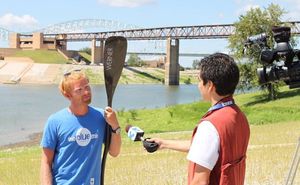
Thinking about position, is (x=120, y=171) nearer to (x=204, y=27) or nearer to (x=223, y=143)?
(x=223, y=143)

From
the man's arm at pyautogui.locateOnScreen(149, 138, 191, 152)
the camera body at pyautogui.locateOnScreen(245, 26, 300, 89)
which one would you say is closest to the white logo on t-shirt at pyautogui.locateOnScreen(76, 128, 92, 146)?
the man's arm at pyautogui.locateOnScreen(149, 138, 191, 152)

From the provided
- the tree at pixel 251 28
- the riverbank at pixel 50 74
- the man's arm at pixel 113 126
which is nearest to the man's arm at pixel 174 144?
the man's arm at pixel 113 126

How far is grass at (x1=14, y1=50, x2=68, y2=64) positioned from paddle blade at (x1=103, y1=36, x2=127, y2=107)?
530ft

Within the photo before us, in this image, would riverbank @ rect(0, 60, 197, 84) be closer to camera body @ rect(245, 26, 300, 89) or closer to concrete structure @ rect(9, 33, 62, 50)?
concrete structure @ rect(9, 33, 62, 50)

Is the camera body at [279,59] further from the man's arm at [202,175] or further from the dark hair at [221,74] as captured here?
the man's arm at [202,175]

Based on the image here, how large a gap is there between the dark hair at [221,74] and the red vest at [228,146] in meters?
0.10

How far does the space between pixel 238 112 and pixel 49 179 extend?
195 cm

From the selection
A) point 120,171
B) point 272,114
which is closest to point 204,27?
point 272,114

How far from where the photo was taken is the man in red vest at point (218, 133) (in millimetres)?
3717

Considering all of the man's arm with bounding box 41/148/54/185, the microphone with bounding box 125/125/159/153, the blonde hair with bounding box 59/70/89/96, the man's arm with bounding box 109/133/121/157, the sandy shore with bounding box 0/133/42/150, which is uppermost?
the blonde hair with bounding box 59/70/89/96

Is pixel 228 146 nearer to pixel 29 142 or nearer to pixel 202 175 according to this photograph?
pixel 202 175

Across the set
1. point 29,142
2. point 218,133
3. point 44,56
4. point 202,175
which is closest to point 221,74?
point 218,133

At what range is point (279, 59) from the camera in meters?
5.66

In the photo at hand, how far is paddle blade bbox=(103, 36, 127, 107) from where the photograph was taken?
16.8 ft
